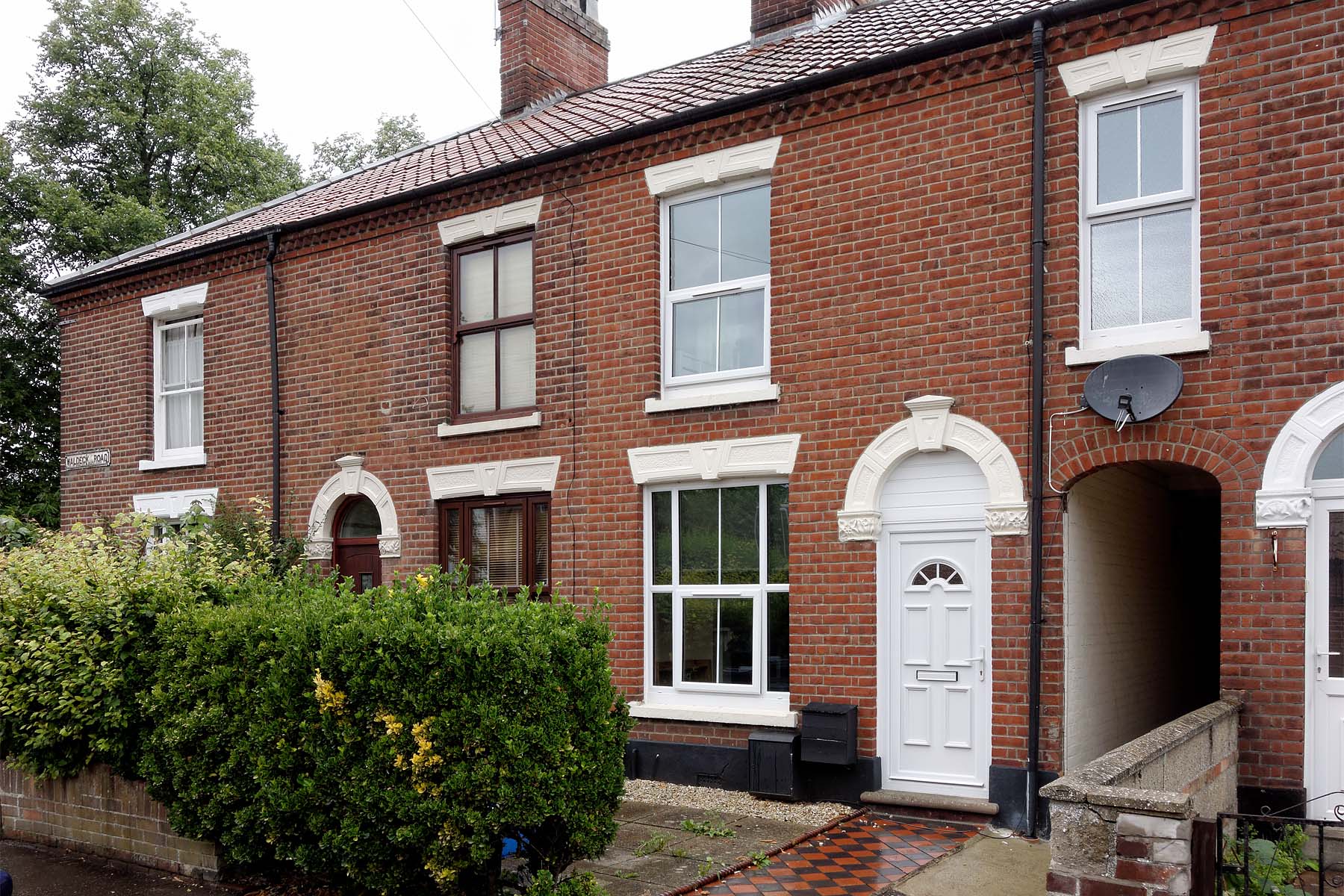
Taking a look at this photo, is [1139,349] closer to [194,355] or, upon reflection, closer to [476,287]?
[476,287]

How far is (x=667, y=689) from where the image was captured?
34.1 feet

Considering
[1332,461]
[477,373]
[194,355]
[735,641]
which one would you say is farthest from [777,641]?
[194,355]

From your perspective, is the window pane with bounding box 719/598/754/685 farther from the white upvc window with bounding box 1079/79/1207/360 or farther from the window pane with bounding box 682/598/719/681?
the white upvc window with bounding box 1079/79/1207/360

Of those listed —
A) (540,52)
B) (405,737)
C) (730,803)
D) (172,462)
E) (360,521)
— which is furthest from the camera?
(540,52)

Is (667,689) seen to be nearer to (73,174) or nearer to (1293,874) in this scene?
(1293,874)

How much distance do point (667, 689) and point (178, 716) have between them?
4.46 metres

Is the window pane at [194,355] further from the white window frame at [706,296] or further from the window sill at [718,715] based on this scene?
the window sill at [718,715]

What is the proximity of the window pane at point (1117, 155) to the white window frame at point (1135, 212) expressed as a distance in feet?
0.14

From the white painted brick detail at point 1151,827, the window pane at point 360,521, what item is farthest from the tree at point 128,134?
the white painted brick detail at point 1151,827

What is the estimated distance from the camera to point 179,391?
15.0 meters

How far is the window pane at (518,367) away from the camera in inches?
462

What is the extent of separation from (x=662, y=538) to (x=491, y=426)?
234cm

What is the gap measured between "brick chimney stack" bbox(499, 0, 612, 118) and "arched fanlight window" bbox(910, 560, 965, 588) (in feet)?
32.5

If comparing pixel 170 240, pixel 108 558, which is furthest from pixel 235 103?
pixel 108 558
